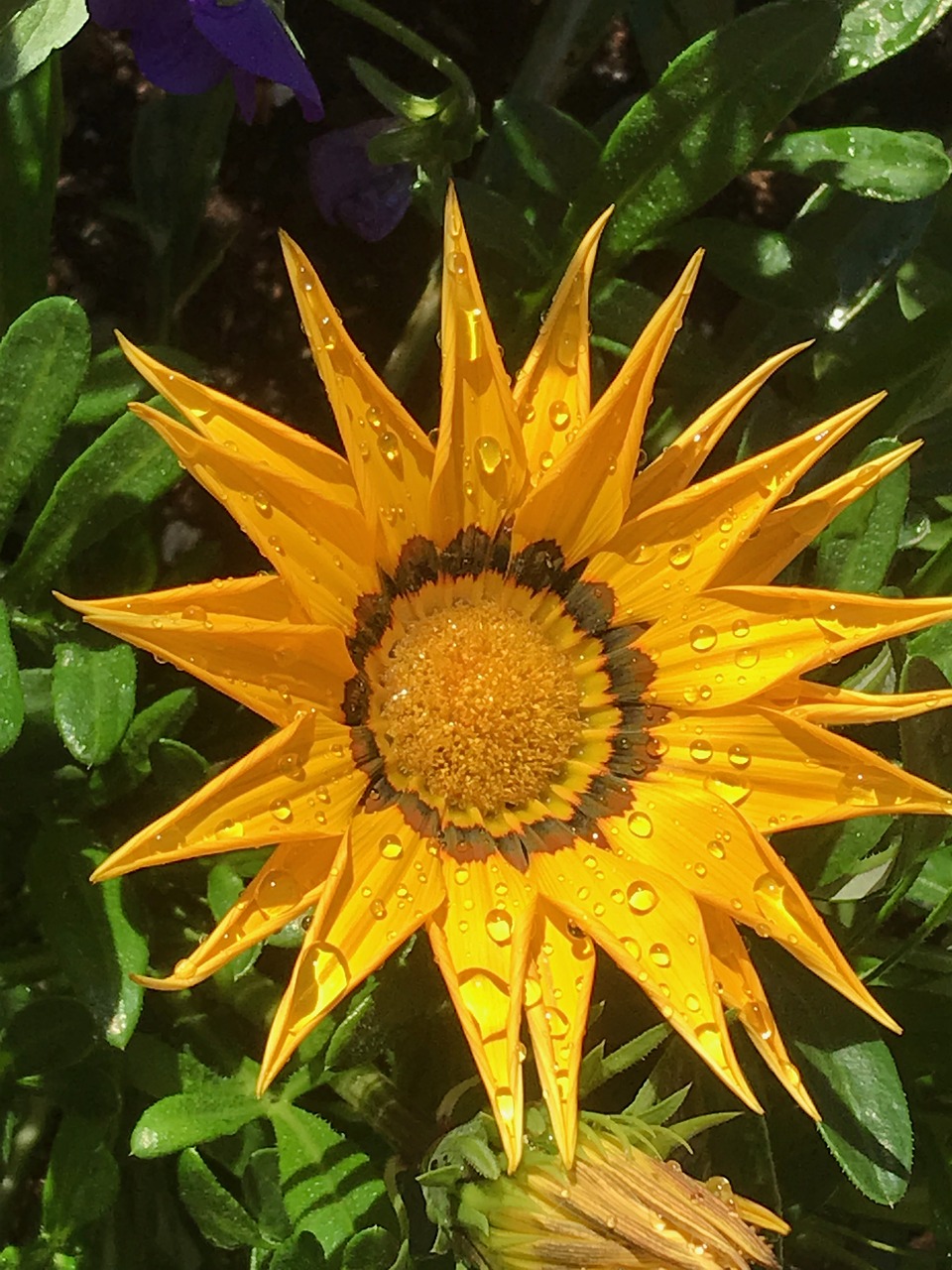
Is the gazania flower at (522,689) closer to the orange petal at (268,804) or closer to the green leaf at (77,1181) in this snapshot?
the orange petal at (268,804)

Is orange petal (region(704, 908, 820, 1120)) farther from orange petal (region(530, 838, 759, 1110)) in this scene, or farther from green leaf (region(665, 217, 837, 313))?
green leaf (region(665, 217, 837, 313))

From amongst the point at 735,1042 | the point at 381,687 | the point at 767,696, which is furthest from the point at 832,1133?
the point at 381,687

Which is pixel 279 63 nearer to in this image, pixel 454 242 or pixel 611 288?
pixel 454 242

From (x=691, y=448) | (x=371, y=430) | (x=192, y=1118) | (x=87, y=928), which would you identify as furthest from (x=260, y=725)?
(x=691, y=448)

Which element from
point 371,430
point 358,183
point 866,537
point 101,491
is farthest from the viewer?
point 358,183

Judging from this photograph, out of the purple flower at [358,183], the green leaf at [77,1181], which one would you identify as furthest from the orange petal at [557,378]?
the green leaf at [77,1181]

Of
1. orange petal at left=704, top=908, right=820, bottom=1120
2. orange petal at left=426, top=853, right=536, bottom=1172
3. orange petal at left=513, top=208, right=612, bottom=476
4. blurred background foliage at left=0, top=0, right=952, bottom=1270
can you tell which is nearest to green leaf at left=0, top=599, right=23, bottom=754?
blurred background foliage at left=0, top=0, right=952, bottom=1270

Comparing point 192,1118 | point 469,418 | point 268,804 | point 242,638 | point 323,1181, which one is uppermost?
point 469,418

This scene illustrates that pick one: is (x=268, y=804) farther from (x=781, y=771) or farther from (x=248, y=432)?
(x=781, y=771)
